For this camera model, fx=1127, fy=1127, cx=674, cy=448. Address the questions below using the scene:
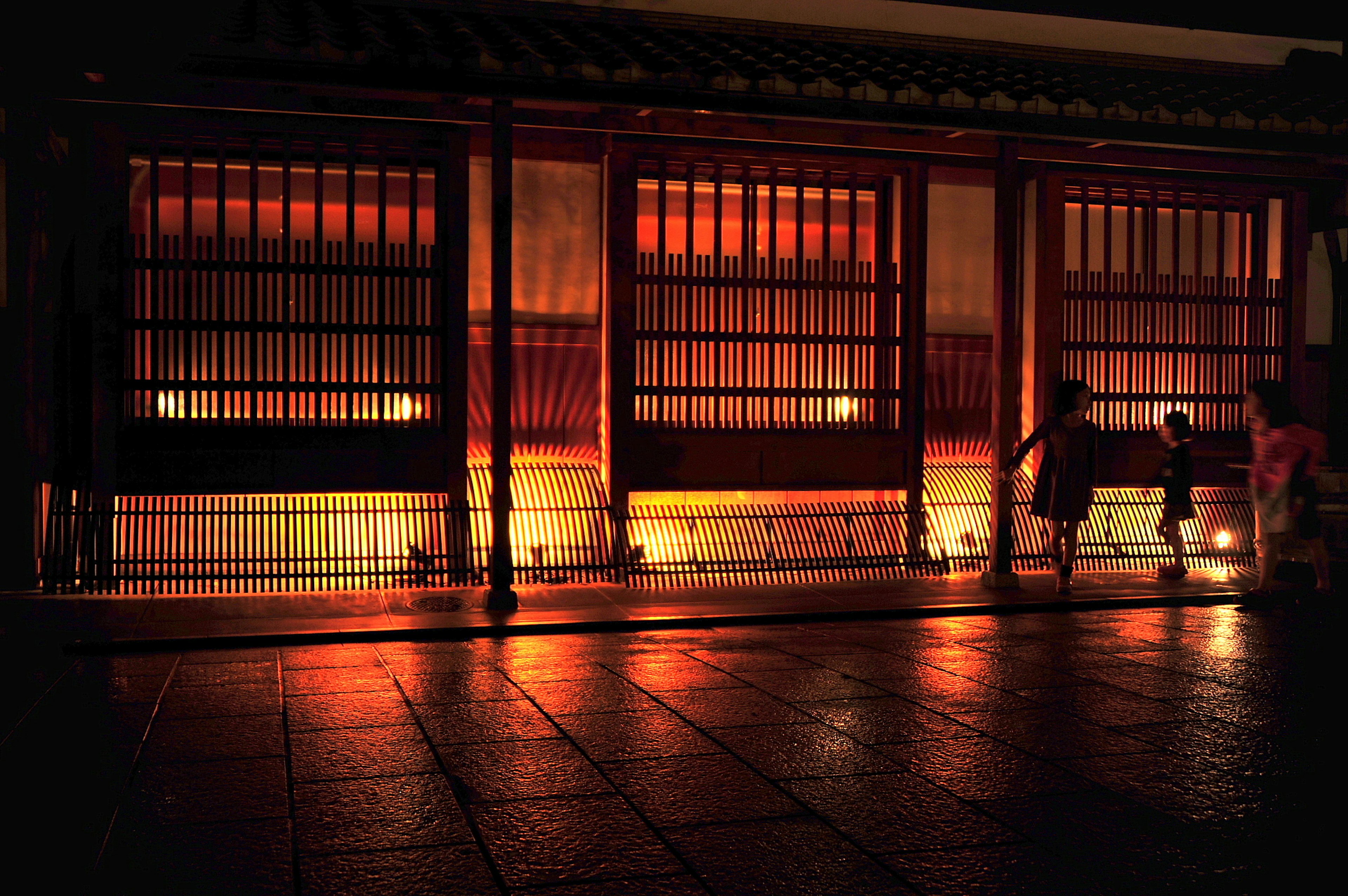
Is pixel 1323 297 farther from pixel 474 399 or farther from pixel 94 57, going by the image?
pixel 94 57

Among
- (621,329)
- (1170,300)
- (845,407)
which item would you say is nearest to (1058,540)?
(845,407)

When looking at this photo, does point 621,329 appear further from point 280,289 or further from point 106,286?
point 106,286

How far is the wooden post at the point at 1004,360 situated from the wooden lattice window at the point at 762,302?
5.18 ft

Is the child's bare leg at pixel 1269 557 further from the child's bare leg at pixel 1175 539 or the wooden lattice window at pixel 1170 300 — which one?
the wooden lattice window at pixel 1170 300

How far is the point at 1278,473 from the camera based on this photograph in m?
10.7

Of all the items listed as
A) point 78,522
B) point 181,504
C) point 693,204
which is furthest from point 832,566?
point 78,522

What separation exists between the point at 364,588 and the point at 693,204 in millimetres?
5363

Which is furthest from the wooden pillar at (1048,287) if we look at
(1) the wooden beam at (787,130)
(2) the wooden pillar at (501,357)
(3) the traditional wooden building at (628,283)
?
(2) the wooden pillar at (501,357)

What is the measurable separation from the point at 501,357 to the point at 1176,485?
754 centimetres

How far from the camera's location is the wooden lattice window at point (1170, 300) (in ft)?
43.8

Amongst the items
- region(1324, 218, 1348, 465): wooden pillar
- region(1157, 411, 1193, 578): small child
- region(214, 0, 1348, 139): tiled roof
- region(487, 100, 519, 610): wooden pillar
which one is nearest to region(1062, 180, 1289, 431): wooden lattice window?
region(1157, 411, 1193, 578): small child

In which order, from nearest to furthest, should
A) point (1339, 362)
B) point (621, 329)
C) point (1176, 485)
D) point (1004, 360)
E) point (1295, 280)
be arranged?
point (1004, 360), point (621, 329), point (1176, 485), point (1295, 280), point (1339, 362)

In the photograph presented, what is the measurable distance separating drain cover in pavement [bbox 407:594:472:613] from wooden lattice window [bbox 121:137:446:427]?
6.23 ft

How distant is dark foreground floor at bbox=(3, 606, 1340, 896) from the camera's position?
4.20 metres
